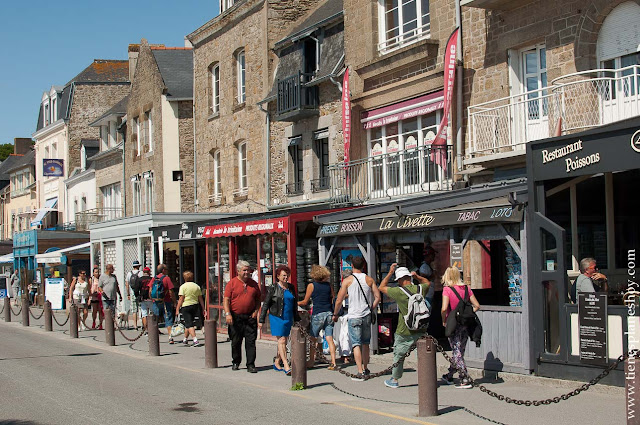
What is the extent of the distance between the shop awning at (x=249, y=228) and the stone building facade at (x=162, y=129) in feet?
36.1

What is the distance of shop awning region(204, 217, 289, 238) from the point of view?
59.3 feet

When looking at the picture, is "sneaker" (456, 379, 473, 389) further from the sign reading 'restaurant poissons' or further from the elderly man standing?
the elderly man standing

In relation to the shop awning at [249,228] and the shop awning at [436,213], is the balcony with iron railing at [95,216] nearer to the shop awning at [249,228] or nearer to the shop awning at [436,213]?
the shop awning at [249,228]

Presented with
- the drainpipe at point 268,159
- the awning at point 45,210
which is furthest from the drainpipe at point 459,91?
the awning at point 45,210

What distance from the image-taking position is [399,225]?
46.2ft

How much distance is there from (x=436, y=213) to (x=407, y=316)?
2527mm

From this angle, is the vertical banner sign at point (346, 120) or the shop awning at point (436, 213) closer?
the shop awning at point (436, 213)

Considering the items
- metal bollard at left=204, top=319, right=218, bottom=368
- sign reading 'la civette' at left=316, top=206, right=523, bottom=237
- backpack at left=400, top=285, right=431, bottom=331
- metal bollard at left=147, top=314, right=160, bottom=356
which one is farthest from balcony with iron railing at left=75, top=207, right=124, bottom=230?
backpack at left=400, top=285, right=431, bottom=331

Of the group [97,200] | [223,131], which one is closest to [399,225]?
[223,131]

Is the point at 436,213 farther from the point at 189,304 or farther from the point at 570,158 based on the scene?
the point at 189,304

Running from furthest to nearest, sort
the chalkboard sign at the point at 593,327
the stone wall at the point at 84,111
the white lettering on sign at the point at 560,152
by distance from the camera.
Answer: the stone wall at the point at 84,111 → the white lettering on sign at the point at 560,152 → the chalkboard sign at the point at 593,327

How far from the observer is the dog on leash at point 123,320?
25.0 meters

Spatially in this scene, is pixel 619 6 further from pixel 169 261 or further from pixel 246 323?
pixel 169 261

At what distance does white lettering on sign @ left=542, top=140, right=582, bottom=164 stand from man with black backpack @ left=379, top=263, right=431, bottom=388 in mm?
2504
